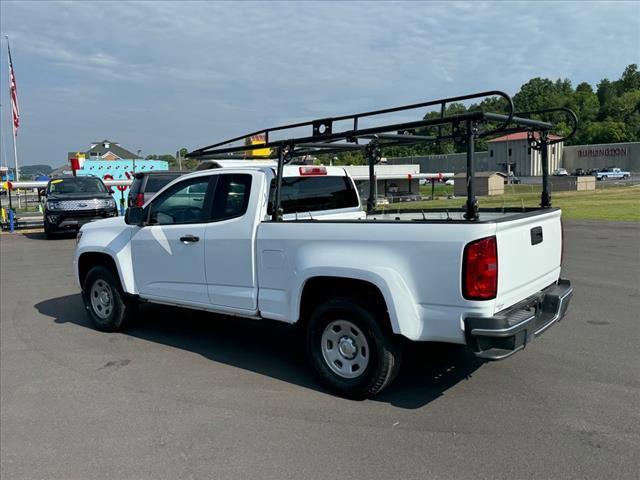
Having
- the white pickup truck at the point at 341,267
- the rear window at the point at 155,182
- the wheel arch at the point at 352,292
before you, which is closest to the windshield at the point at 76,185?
the rear window at the point at 155,182

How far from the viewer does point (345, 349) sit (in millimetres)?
4480

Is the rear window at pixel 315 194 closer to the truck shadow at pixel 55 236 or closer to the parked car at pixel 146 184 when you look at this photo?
the parked car at pixel 146 184

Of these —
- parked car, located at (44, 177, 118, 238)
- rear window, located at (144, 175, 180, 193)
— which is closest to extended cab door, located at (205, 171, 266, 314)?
rear window, located at (144, 175, 180, 193)

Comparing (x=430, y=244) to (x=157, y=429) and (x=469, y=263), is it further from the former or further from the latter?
(x=157, y=429)

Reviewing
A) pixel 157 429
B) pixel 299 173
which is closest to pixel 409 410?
pixel 157 429

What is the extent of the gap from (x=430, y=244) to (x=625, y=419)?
6.08 ft

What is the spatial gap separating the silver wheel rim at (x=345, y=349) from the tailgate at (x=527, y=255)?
3.65 feet

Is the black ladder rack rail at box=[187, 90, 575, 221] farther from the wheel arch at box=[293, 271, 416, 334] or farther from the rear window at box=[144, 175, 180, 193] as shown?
the rear window at box=[144, 175, 180, 193]

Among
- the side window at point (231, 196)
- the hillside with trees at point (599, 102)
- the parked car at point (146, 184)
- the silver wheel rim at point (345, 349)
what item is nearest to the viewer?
the silver wheel rim at point (345, 349)

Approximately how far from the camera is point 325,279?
176 inches

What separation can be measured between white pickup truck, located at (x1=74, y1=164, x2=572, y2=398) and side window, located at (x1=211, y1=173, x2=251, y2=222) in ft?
0.04

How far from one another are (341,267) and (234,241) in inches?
49.6

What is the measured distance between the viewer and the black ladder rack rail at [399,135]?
3.84 meters

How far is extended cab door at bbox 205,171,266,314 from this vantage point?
16.3 feet
